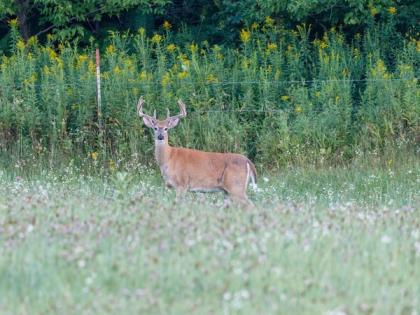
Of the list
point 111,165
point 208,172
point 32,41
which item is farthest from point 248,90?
point 32,41

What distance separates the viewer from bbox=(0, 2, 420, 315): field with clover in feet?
19.7

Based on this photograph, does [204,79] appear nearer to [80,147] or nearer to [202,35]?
[80,147]

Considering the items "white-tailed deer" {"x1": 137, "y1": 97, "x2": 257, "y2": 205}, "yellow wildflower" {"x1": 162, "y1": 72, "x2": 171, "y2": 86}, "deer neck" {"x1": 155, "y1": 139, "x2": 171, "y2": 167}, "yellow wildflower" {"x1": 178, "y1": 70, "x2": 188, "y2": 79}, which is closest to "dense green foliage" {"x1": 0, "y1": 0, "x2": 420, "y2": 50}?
"yellow wildflower" {"x1": 178, "y1": 70, "x2": 188, "y2": 79}

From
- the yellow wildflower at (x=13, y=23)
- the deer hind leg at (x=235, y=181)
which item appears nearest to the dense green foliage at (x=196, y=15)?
the yellow wildflower at (x=13, y=23)

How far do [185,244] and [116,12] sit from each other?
11.9m

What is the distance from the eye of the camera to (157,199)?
8812 millimetres

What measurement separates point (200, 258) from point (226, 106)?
9.01 m

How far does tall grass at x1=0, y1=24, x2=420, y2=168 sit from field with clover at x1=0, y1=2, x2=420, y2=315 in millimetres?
27

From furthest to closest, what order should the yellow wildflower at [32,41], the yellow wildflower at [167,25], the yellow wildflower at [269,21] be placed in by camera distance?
the yellow wildflower at [167,25] → the yellow wildflower at [32,41] → the yellow wildflower at [269,21]

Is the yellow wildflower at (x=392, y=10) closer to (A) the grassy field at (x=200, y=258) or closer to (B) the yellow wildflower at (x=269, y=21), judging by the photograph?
(B) the yellow wildflower at (x=269, y=21)

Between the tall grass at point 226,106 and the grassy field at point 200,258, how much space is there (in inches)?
227

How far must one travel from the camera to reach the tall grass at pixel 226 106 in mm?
14445

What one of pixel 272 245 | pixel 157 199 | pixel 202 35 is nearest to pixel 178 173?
pixel 157 199

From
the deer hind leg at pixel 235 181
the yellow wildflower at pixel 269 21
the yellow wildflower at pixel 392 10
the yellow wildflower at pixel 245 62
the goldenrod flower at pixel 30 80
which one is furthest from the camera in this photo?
the yellow wildflower at pixel 269 21
